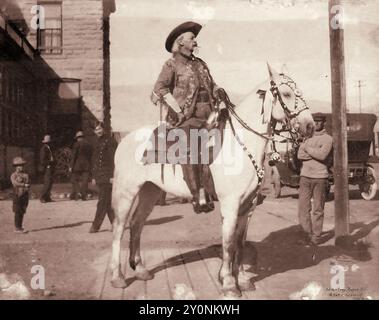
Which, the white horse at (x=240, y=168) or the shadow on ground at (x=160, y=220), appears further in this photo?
the shadow on ground at (x=160, y=220)

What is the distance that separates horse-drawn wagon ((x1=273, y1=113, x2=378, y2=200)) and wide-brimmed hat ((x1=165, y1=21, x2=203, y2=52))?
571cm

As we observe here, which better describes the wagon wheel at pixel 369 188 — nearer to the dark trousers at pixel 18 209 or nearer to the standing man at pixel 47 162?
the standing man at pixel 47 162

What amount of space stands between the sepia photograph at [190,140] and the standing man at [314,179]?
0.06 ft

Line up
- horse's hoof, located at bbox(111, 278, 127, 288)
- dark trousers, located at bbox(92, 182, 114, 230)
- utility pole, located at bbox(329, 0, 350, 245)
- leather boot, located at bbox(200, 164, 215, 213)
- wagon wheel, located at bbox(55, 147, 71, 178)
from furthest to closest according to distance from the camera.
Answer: wagon wheel, located at bbox(55, 147, 71, 178) < dark trousers, located at bbox(92, 182, 114, 230) < utility pole, located at bbox(329, 0, 350, 245) < horse's hoof, located at bbox(111, 278, 127, 288) < leather boot, located at bbox(200, 164, 215, 213)

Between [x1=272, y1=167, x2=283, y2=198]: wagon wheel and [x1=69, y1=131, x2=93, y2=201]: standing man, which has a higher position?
[x1=69, y1=131, x2=93, y2=201]: standing man

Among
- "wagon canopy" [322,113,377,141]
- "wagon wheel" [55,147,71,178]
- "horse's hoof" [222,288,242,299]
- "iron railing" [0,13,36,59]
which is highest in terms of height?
"iron railing" [0,13,36,59]

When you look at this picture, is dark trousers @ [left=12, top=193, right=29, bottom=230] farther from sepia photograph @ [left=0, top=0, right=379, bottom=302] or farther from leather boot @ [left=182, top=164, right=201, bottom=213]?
leather boot @ [left=182, top=164, right=201, bottom=213]

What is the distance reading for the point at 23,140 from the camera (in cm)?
801

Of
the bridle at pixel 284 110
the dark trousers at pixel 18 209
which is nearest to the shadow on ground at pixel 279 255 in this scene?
the bridle at pixel 284 110

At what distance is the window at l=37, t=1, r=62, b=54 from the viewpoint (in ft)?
20.0

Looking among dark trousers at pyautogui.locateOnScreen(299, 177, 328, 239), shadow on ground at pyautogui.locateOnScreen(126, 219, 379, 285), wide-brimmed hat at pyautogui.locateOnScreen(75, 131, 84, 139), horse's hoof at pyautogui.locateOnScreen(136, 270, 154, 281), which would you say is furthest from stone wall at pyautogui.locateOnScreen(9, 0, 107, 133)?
dark trousers at pyautogui.locateOnScreen(299, 177, 328, 239)

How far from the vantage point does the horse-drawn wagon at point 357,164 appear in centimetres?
1048

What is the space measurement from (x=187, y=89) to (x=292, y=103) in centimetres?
113

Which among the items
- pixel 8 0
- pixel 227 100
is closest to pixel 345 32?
pixel 227 100
